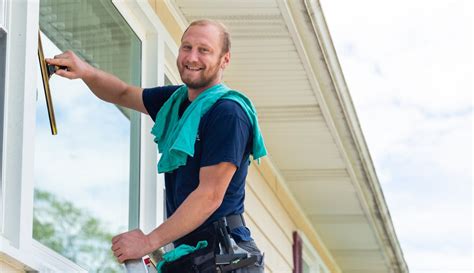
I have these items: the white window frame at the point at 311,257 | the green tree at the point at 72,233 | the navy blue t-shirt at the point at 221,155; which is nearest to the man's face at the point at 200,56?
the navy blue t-shirt at the point at 221,155

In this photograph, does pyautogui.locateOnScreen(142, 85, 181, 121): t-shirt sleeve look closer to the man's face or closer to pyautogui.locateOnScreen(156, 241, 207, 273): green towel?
the man's face

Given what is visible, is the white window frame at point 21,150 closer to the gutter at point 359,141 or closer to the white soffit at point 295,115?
the white soffit at point 295,115

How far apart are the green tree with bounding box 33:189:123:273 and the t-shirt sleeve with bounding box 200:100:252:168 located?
2.25 feet

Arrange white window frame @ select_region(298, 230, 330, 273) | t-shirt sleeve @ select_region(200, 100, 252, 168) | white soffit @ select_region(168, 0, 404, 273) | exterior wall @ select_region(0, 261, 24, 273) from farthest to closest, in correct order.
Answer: white window frame @ select_region(298, 230, 330, 273)
white soffit @ select_region(168, 0, 404, 273)
t-shirt sleeve @ select_region(200, 100, 252, 168)
exterior wall @ select_region(0, 261, 24, 273)

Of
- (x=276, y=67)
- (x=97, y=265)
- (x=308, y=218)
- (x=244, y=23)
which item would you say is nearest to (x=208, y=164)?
(x=97, y=265)

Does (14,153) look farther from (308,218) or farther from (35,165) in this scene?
(308,218)

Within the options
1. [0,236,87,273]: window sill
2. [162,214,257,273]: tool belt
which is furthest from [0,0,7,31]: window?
[162,214,257,273]: tool belt

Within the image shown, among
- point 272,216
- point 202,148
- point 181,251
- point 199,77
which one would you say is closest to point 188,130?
point 202,148

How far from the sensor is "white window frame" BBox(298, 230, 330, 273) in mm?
10962

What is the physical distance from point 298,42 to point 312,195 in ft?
11.5

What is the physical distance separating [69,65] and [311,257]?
725cm

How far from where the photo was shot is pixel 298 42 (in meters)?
6.83

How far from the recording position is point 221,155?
4.00 metres

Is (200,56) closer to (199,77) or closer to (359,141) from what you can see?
(199,77)
